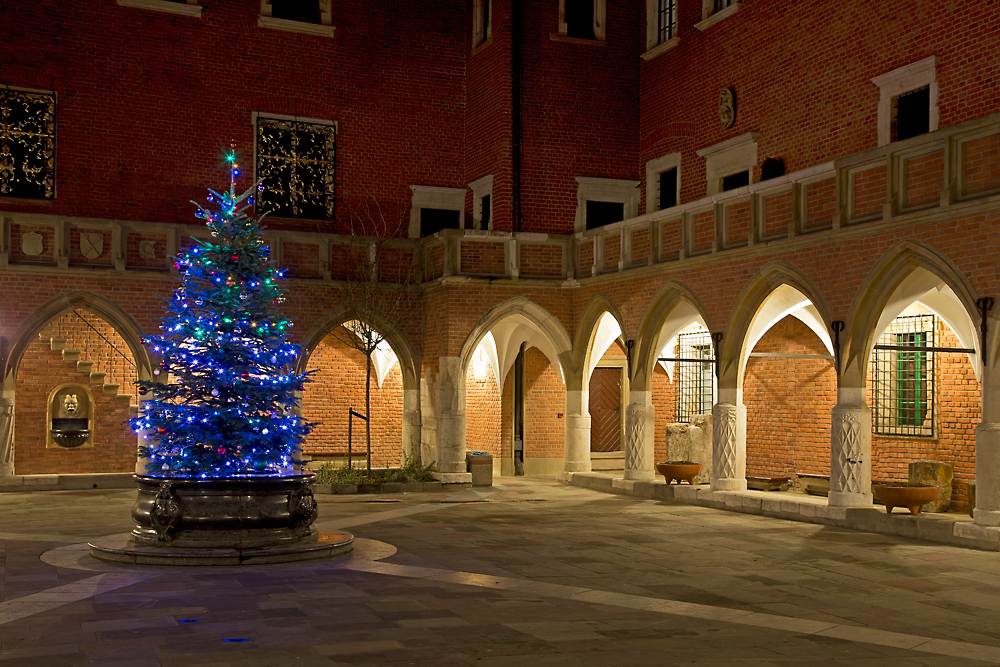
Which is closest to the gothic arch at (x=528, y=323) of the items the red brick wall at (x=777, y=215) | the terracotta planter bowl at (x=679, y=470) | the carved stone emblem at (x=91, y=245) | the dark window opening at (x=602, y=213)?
the dark window opening at (x=602, y=213)

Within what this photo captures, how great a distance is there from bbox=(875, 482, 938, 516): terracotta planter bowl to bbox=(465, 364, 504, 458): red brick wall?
32.5ft

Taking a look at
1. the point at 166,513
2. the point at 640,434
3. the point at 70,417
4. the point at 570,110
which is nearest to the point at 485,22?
the point at 570,110

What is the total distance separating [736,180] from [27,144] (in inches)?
492

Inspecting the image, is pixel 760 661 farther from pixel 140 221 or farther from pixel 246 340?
pixel 140 221

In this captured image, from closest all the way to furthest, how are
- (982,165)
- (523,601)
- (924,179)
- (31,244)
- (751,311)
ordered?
(523,601) → (982,165) → (924,179) → (751,311) → (31,244)

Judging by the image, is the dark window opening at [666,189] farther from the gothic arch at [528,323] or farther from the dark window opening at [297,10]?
the dark window opening at [297,10]

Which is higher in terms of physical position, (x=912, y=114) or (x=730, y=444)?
(x=912, y=114)

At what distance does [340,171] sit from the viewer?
70.2 ft

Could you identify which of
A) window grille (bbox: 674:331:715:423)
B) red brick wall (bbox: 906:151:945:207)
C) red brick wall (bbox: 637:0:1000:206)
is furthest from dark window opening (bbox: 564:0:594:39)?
red brick wall (bbox: 906:151:945:207)

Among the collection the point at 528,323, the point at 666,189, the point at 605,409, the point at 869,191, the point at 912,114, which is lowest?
the point at 605,409

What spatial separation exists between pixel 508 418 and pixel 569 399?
7.69ft

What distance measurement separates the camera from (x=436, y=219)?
72.5ft

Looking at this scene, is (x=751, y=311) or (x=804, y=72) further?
(x=804, y=72)

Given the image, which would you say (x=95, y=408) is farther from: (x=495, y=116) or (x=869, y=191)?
(x=869, y=191)
